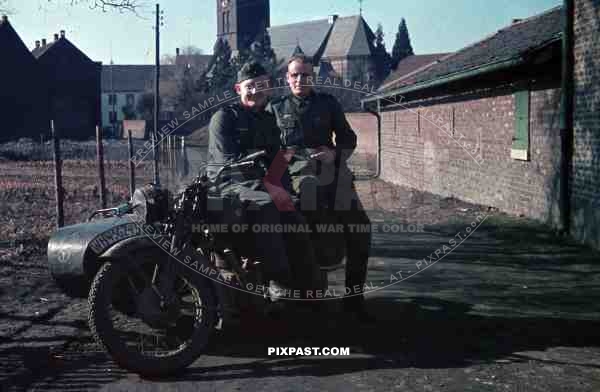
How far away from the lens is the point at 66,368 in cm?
421

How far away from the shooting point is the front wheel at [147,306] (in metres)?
3.90

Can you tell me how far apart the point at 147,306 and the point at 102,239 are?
0.60 m

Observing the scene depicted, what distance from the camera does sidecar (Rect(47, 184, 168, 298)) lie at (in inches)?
165

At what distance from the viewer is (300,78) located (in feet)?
17.3

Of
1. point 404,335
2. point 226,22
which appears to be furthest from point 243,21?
point 404,335

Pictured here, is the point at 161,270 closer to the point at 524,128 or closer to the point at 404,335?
the point at 404,335

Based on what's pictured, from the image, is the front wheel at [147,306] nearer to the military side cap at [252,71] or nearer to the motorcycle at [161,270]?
the motorcycle at [161,270]

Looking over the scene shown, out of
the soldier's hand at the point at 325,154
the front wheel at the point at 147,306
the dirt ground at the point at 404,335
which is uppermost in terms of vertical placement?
the soldier's hand at the point at 325,154

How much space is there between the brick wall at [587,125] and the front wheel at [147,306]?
634cm

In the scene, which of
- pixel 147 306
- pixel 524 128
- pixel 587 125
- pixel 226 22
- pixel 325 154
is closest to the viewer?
pixel 147 306

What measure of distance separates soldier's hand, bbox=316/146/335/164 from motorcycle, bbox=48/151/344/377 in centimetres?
60

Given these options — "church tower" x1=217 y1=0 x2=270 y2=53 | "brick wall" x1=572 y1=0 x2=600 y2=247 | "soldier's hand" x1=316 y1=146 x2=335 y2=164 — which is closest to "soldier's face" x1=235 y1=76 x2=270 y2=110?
"soldier's hand" x1=316 y1=146 x2=335 y2=164

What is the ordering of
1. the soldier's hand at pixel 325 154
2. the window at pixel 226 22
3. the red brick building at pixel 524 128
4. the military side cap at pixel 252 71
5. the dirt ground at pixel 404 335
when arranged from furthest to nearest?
the window at pixel 226 22
the red brick building at pixel 524 128
the soldier's hand at pixel 325 154
the military side cap at pixel 252 71
the dirt ground at pixel 404 335

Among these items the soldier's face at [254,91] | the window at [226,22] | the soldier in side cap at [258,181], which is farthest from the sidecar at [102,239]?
the window at [226,22]
